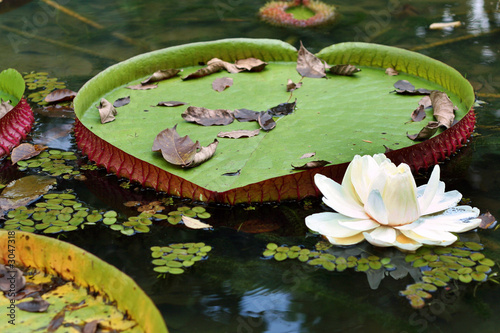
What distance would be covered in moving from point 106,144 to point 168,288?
28.2 inches

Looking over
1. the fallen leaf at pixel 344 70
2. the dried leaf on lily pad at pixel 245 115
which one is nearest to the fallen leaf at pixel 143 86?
the dried leaf on lily pad at pixel 245 115

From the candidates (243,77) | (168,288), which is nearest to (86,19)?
(243,77)

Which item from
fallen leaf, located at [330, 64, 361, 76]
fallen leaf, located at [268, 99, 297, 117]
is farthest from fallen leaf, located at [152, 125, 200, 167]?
fallen leaf, located at [330, 64, 361, 76]

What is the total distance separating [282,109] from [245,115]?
5.8 inches

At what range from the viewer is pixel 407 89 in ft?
7.27

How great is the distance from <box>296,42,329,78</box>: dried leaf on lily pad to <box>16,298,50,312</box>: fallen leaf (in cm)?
159

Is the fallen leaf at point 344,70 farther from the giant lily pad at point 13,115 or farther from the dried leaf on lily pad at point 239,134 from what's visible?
the giant lily pad at point 13,115

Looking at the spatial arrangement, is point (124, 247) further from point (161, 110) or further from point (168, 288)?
point (161, 110)

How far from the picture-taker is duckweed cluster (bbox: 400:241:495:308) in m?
1.26

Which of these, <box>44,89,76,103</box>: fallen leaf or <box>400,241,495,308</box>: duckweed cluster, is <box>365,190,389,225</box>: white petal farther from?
<box>44,89,76,103</box>: fallen leaf

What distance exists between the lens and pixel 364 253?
1417 millimetres

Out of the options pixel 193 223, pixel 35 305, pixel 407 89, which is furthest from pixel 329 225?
pixel 407 89

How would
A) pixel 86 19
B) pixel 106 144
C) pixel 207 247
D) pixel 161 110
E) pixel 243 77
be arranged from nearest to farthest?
1. pixel 207 247
2. pixel 106 144
3. pixel 161 110
4. pixel 243 77
5. pixel 86 19

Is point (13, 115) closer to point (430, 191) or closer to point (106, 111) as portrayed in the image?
point (106, 111)
